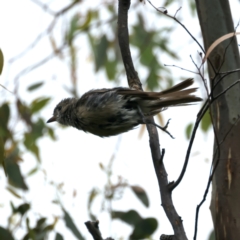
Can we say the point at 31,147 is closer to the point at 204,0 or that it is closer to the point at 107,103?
the point at 107,103

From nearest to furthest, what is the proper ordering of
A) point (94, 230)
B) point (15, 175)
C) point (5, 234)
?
point (94, 230), point (5, 234), point (15, 175)

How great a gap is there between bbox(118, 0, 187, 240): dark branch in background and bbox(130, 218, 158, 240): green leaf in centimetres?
66

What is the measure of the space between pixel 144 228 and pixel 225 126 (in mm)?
904

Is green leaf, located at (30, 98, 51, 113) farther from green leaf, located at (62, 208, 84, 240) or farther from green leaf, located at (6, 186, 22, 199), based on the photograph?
green leaf, located at (62, 208, 84, 240)

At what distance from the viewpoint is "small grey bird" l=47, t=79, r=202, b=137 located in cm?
399

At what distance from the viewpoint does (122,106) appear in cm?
414

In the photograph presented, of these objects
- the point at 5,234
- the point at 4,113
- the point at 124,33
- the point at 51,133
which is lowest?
Answer: the point at 5,234

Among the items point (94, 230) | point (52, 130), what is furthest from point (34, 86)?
point (94, 230)

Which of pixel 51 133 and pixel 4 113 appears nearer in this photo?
pixel 4 113

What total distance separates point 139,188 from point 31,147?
109 centimetres

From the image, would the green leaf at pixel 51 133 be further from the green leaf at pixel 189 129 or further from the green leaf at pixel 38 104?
the green leaf at pixel 189 129

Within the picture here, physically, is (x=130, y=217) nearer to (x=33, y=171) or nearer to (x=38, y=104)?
(x=38, y=104)

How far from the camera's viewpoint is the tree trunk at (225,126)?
3.30 metres

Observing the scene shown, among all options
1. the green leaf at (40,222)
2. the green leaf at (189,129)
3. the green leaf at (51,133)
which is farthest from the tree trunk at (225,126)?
the green leaf at (51,133)
